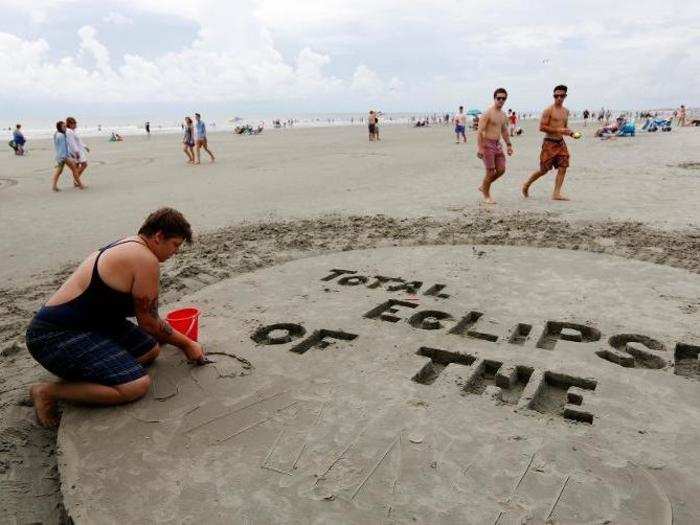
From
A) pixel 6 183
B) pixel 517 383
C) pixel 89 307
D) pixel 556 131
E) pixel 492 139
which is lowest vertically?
pixel 6 183

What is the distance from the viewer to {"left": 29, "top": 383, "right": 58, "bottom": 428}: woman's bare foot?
2.85 m

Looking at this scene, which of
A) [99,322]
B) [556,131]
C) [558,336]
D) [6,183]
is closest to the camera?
[99,322]

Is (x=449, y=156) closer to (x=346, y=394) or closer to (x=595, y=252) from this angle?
(x=595, y=252)


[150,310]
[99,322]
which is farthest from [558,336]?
[99,322]

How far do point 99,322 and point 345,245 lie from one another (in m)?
3.34

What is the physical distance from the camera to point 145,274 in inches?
115

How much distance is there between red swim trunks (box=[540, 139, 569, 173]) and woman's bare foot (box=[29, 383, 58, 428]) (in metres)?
7.00

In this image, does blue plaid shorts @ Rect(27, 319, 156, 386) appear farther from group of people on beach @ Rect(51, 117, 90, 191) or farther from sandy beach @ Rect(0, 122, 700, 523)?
group of people on beach @ Rect(51, 117, 90, 191)

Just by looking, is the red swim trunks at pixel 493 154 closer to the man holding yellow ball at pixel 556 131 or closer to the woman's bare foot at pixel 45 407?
the man holding yellow ball at pixel 556 131

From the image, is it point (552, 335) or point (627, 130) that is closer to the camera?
point (552, 335)

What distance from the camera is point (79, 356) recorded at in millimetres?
2877

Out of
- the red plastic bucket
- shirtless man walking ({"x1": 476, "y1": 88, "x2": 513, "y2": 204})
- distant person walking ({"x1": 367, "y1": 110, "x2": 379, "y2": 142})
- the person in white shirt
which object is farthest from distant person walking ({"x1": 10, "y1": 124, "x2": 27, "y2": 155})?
the red plastic bucket

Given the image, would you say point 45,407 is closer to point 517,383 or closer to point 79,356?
point 79,356

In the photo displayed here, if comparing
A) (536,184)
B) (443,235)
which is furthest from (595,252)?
(536,184)
